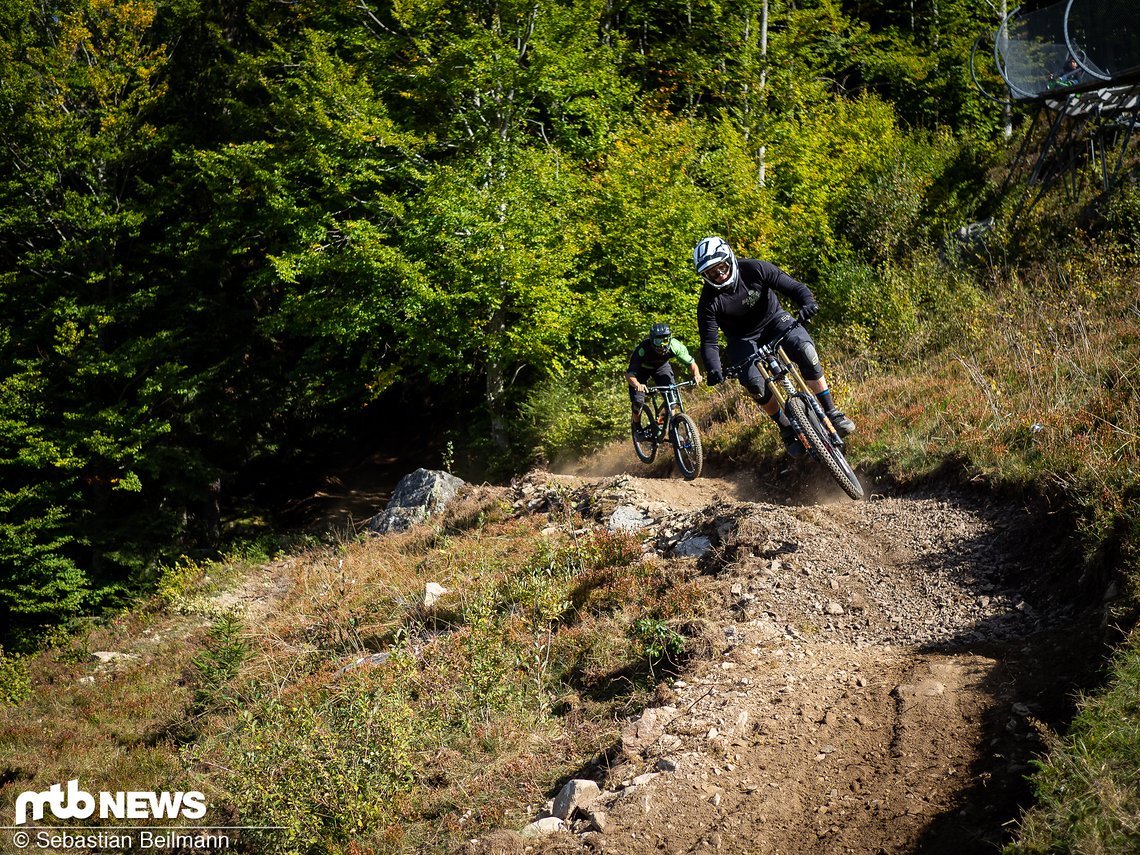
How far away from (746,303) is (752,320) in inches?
7.5

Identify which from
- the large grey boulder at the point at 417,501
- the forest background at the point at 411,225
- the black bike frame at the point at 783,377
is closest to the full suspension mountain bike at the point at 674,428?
the forest background at the point at 411,225

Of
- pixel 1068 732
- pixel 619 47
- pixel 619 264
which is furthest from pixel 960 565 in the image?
pixel 619 47

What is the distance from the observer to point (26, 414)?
19625 millimetres

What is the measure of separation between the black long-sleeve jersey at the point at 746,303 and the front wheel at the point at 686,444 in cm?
254

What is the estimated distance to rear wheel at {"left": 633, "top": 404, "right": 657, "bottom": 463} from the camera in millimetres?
12305

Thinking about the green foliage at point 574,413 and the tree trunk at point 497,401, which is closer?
the green foliage at point 574,413

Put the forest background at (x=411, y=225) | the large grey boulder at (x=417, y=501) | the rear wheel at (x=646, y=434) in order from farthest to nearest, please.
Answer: the forest background at (x=411, y=225)
the large grey boulder at (x=417, y=501)
the rear wheel at (x=646, y=434)

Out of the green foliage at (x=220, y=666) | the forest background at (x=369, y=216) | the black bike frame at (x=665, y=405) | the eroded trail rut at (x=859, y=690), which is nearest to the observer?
the eroded trail rut at (x=859, y=690)

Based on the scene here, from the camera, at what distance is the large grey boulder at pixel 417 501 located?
13742 mm

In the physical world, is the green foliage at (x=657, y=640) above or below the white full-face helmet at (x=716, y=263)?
below

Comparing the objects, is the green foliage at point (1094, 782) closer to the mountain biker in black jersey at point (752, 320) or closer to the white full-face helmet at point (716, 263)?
the mountain biker in black jersey at point (752, 320)

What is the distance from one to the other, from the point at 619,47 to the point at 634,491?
16210 millimetres

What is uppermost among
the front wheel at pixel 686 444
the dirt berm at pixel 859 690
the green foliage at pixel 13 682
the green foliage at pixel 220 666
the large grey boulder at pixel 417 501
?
the front wheel at pixel 686 444

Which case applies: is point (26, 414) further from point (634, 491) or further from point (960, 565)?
point (960, 565)
